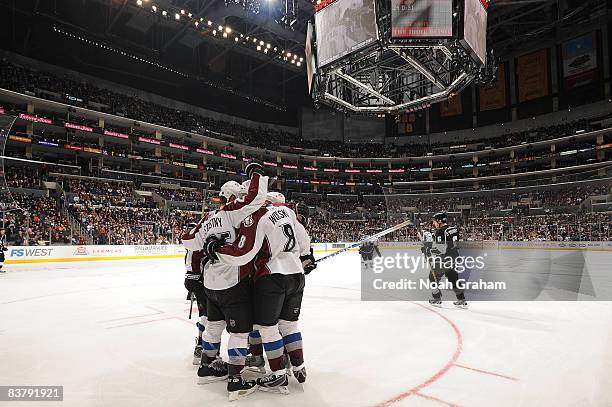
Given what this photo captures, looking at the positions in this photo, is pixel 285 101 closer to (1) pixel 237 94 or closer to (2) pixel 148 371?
(1) pixel 237 94

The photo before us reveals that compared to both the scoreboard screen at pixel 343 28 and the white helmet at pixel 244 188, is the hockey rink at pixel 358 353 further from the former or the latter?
the scoreboard screen at pixel 343 28

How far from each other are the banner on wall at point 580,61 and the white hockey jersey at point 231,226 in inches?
1606

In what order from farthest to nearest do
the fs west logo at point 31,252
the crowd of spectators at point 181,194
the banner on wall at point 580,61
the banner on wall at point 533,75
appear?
the banner on wall at point 533,75
the banner on wall at point 580,61
the crowd of spectators at point 181,194
the fs west logo at point 31,252

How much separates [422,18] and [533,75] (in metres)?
31.8

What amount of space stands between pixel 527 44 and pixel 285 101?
24.8 m

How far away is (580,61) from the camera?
33375 mm

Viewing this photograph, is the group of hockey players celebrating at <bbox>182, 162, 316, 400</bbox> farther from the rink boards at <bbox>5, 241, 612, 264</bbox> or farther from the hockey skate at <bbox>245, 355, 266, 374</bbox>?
the rink boards at <bbox>5, 241, 612, 264</bbox>

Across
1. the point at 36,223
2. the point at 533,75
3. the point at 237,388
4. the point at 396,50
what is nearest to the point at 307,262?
the point at 237,388

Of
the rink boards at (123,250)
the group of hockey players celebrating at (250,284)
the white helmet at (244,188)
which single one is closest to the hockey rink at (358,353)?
the group of hockey players celebrating at (250,284)

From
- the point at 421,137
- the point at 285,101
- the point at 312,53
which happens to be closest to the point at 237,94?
the point at 285,101

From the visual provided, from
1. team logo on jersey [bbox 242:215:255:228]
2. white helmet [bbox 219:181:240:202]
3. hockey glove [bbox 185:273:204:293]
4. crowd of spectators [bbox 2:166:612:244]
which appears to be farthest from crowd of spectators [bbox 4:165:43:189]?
team logo on jersey [bbox 242:215:255:228]

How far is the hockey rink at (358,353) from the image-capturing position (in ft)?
9.46

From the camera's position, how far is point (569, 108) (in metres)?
35.5

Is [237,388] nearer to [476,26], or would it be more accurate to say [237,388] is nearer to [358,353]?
[358,353]
